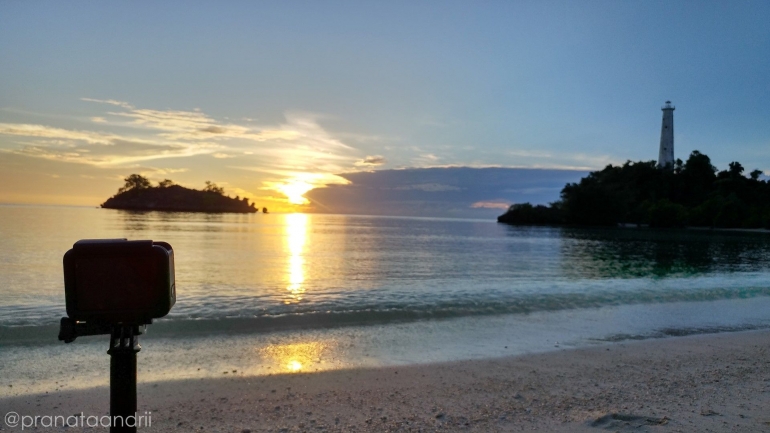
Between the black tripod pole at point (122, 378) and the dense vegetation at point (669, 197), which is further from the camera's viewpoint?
the dense vegetation at point (669, 197)

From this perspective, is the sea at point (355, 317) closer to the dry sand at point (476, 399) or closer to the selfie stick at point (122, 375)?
the dry sand at point (476, 399)

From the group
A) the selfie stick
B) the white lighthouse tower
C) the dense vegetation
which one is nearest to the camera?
the selfie stick

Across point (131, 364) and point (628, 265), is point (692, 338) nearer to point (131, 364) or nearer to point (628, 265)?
point (131, 364)

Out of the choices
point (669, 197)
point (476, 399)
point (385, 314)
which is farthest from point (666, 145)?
point (476, 399)

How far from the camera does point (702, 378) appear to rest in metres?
6.82

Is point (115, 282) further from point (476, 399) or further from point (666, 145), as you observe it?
point (666, 145)

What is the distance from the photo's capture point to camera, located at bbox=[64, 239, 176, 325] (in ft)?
6.69

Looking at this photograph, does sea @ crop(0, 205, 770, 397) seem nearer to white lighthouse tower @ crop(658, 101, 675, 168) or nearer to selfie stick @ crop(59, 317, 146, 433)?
selfie stick @ crop(59, 317, 146, 433)

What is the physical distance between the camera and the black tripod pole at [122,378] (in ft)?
7.16

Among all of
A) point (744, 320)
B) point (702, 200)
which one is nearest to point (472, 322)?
point (744, 320)

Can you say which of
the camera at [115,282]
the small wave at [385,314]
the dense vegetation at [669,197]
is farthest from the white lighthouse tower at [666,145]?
the camera at [115,282]

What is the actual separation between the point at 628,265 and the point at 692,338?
71.9ft

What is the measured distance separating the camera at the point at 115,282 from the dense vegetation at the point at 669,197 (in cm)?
13035

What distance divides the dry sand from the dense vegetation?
123688 millimetres
